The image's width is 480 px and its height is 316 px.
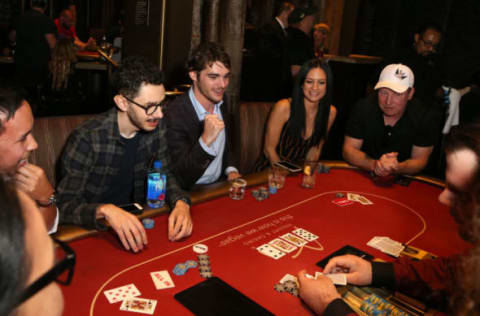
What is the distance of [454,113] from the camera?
4.94 m

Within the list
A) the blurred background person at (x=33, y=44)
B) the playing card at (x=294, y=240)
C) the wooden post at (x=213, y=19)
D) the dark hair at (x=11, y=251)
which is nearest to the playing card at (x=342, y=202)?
the playing card at (x=294, y=240)

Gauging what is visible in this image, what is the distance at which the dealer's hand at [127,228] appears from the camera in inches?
59.8

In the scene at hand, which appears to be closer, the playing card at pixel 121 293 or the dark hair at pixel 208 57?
the playing card at pixel 121 293

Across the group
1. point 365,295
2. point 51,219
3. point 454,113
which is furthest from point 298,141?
point 454,113

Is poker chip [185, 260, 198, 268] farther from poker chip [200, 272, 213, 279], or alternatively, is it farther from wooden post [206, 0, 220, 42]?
wooden post [206, 0, 220, 42]

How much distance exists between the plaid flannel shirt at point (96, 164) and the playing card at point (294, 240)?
1.68ft

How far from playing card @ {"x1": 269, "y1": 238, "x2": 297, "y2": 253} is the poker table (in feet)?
0.09

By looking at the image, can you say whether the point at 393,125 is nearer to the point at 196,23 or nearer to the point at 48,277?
the point at 196,23

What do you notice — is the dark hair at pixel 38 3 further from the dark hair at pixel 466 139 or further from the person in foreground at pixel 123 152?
the dark hair at pixel 466 139

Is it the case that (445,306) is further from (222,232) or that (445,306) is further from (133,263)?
A: (133,263)

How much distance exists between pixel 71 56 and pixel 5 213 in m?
5.86

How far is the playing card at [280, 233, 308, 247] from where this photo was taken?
1.74m

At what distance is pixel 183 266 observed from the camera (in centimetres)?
144

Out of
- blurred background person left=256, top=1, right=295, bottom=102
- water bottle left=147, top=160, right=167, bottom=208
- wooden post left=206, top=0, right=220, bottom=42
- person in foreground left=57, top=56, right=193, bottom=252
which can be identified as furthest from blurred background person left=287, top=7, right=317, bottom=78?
water bottle left=147, top=160, right=167, bottom=208
